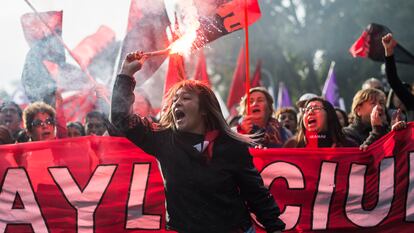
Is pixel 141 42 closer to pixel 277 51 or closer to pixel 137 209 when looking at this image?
pixel 137 209

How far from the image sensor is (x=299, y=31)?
29.8 m

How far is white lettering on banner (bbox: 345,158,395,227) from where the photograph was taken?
17.7ft

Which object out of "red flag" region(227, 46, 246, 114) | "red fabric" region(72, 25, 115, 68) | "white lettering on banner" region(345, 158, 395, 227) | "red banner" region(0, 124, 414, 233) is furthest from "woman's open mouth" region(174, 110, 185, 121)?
"red flag" region(227, 46, 246, 114)

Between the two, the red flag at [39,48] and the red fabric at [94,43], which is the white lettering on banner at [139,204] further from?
the red fabric at [94,43]

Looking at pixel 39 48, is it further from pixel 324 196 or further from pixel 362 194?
pixel 362 194

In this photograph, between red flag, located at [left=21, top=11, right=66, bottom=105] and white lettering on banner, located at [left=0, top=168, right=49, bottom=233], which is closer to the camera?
white lettering on banner, located at [left=0, top=168, right=49, bottom=233]

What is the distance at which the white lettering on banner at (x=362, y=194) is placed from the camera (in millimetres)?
5402

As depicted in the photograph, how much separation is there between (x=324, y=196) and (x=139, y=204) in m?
1.42

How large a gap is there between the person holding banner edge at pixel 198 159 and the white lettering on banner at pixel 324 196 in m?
1.58

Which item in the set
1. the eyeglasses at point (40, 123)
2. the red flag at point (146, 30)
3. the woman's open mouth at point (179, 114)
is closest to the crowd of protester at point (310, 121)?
the eyeglasses at point (40, 123)

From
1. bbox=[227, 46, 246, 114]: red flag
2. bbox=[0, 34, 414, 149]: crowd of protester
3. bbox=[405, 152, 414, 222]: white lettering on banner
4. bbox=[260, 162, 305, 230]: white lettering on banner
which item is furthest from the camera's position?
bbox=[227, 46, 246, 114]: red flag

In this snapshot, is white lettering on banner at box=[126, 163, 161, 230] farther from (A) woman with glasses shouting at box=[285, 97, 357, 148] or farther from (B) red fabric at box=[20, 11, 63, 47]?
(B) red fabric at box=[20, 11, 63, 47]

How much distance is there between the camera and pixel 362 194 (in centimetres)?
548

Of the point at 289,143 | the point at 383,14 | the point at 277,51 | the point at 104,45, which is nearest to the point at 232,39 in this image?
the point at 277,51
